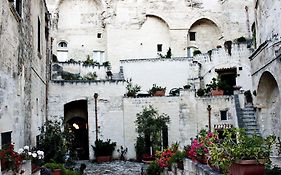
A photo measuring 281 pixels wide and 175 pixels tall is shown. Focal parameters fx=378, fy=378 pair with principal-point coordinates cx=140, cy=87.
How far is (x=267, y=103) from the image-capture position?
14.4 m

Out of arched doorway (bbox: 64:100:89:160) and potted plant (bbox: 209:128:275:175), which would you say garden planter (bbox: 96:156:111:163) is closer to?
arched doorway (bbox: 64:100:89:160)

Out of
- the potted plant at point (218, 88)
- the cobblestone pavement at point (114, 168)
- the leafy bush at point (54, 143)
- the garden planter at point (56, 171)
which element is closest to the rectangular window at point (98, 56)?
the potted plant at point (218, 88)

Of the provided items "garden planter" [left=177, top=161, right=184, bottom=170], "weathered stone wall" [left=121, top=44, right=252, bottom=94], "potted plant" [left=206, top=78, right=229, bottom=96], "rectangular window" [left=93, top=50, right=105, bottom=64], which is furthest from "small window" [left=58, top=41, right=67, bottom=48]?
"garden planter" [left=177, top=161, right=184, bottom=170]

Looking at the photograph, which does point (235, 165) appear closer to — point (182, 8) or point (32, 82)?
point (32, 82)

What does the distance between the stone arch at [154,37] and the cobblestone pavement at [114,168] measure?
1404 centimetres

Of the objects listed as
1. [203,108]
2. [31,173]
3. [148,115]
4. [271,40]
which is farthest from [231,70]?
[31,173]

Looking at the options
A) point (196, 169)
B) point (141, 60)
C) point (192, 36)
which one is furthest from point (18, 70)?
point (192, 36)

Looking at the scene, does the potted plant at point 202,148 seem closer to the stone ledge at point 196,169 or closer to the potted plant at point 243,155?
the stone ledge at point 196,169

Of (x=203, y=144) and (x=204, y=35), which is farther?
(x=204, y=35)

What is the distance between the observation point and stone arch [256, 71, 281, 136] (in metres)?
13.5

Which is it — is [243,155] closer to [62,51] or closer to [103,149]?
[103,149]

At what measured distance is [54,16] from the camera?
33.4m

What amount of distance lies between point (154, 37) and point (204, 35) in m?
5.02

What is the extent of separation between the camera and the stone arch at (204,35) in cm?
3575
